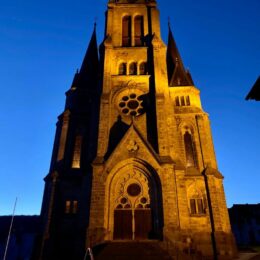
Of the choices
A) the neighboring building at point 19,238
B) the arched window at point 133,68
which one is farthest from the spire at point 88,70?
the neighboring building at point 19,238

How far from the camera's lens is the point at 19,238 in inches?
1609

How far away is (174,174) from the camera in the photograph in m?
20.5

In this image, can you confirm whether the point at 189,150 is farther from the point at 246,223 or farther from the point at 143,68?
the point at 246,223

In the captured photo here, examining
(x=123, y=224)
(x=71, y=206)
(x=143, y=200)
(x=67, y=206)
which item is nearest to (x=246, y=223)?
(x=143, y=200)

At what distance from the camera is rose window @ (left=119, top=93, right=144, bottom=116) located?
2545 centimetres

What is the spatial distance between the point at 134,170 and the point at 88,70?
1647cm

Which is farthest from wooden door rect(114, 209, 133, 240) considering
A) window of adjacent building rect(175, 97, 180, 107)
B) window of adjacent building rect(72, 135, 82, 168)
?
window of adjacent building rect(175, 97, 180, 107)

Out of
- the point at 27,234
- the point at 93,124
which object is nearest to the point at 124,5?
the point at 93,124

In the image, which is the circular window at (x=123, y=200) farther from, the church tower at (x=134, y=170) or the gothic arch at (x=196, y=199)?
the gothic arch at (x=196, y=199)

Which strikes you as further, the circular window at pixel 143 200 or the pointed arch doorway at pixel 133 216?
the circular window at pixel 143 200

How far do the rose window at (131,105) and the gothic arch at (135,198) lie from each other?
20.2 ft

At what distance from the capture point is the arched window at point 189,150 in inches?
925

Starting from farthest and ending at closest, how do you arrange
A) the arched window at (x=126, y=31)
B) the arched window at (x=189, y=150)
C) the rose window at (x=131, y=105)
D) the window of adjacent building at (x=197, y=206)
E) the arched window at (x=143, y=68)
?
the arched window at (x=126, y=31), the arched window at (x=143, y=68), the rose window at (x=131, y=105), the arched window at (x=189, y=150), the window of adjacent building at (x=197, y=206)

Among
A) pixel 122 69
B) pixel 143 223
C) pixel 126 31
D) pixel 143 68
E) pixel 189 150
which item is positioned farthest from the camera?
pixel 126 31
